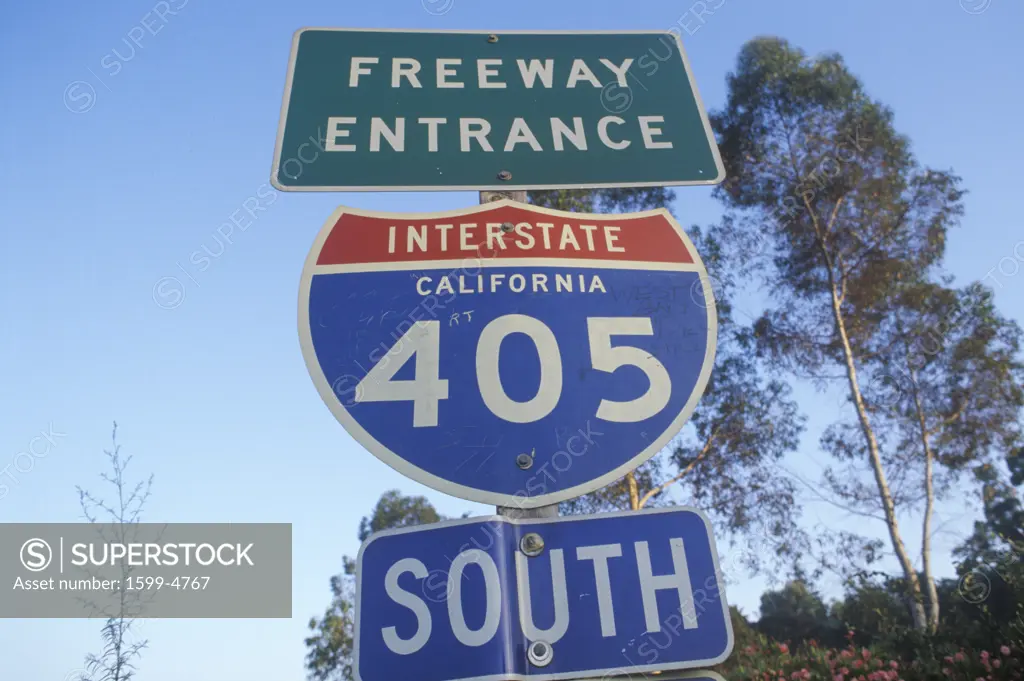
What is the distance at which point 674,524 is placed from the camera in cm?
113

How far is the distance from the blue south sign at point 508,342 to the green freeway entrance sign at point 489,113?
188 millimetres

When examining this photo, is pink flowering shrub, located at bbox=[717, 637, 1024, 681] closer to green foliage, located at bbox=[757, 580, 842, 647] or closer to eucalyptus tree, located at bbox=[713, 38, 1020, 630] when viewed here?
eucalyptus tree, located at bbox=[713, 38, 1020, 630]

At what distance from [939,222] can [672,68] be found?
45.9 feet

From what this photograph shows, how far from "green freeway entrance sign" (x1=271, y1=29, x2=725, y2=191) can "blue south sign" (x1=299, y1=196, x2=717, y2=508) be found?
7.4 inches

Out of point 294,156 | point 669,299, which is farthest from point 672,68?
point 294,156

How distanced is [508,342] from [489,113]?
0.72 metres

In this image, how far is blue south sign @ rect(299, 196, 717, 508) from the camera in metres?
1.24

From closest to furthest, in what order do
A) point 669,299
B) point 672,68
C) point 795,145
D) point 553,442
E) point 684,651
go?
point 684,651
point 553,442
point 669,299
point 672,68
point 795,145

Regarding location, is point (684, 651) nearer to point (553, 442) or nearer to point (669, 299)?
point (553, 442)

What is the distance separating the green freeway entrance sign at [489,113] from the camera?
169 cm

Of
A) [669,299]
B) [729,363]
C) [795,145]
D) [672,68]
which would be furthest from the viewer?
[795,145]

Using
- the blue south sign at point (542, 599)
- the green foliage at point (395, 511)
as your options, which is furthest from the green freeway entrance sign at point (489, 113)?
the green foliage at point (395, 511)
